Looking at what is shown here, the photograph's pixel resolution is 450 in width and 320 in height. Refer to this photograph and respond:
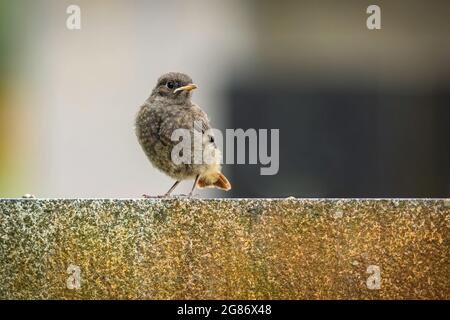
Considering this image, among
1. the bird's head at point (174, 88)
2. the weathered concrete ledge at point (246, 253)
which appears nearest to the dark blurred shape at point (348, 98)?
the bird's head at point (174, 88)

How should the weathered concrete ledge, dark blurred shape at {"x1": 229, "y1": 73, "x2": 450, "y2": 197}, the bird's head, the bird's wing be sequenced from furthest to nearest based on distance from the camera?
dark blurred shape at {"x1": 229, "y1": 73, "x2": 450, "y2": 197} < the bird's head < the bird's wing < the weathered concrete ledge

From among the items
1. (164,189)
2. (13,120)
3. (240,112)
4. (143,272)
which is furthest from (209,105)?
(143,272)

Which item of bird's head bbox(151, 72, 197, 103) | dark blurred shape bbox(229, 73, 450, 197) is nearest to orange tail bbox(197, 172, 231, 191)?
bird's head bbox(151, 72, 197, 103)

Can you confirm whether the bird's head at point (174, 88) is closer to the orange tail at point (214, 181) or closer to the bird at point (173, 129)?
the bird at point (173, 129)

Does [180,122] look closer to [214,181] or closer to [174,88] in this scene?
[174,88]

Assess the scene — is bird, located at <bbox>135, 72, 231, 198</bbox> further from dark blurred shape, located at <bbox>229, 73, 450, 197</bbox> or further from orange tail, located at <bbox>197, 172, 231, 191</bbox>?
dark blurred shape, located at <bbox>229, 73, 450, 197</bbox>

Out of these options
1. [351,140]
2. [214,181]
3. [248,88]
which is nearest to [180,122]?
[214,181]
